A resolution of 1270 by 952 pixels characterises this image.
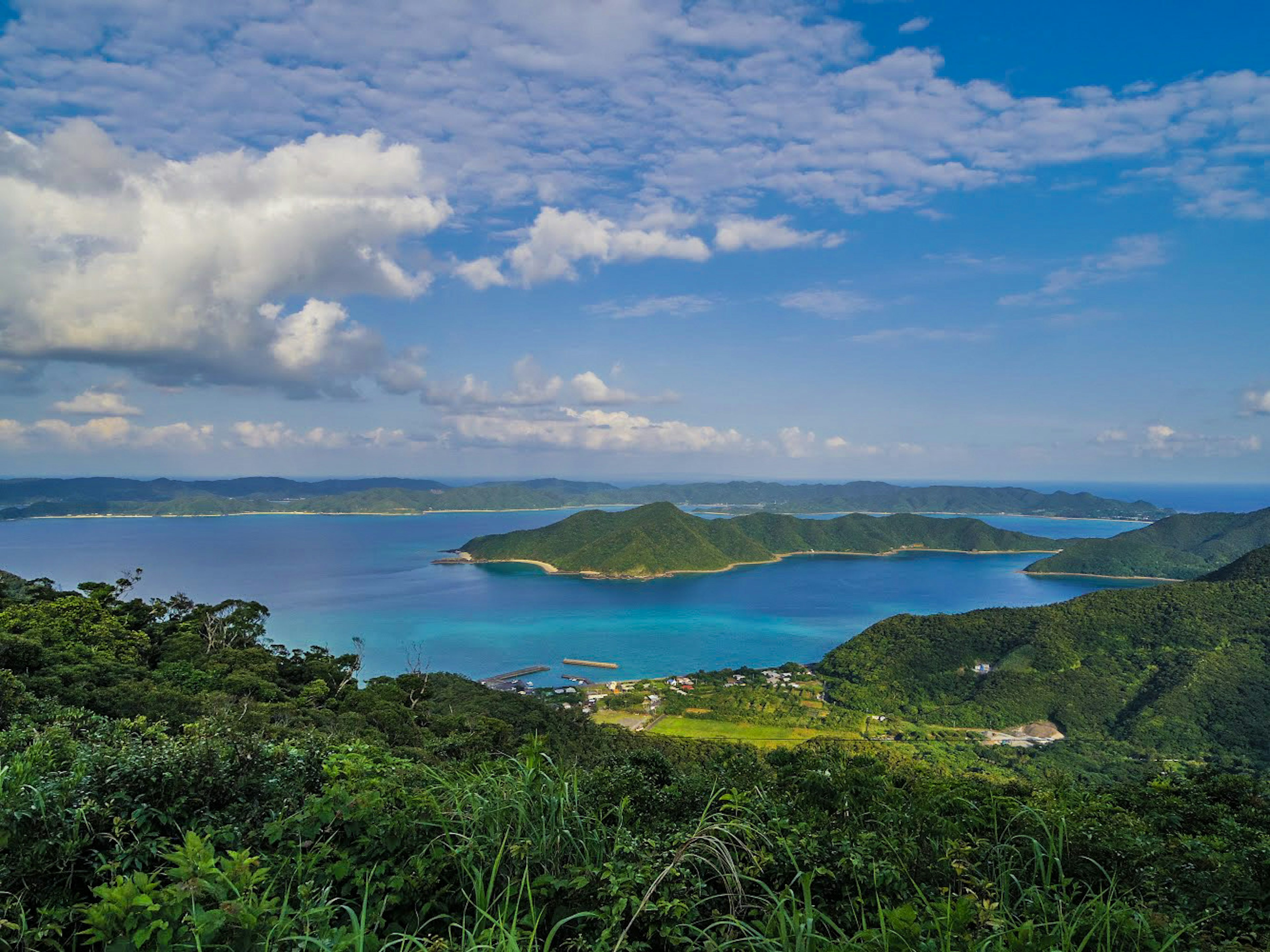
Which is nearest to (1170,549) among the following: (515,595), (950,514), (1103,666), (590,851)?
(1103,666)

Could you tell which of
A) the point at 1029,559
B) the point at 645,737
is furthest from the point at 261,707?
the point at 1029,559

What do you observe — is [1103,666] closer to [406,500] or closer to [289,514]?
[406,500]

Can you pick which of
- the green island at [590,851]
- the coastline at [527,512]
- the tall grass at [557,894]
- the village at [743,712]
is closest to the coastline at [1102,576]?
the coastline at [527,512]

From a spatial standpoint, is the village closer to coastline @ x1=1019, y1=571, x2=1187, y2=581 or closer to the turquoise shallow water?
the turquoise shallow water

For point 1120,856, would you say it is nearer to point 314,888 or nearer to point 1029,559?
point 314,888

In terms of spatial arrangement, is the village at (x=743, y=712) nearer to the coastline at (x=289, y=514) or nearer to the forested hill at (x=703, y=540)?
the forested hill at (x=703, y=540)

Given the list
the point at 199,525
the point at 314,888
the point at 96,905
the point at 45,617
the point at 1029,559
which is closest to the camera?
the point at 96,905
